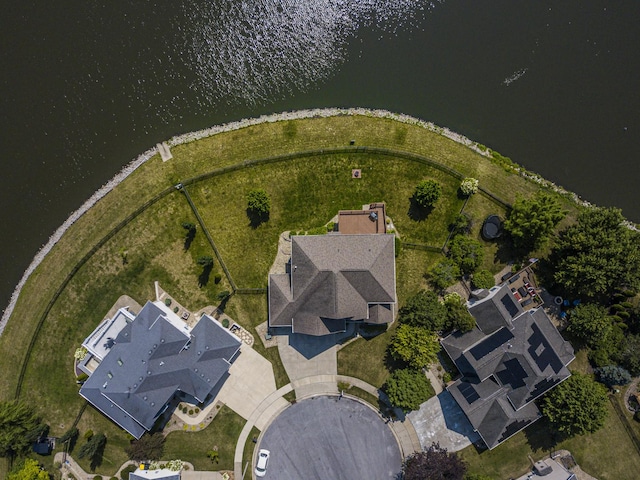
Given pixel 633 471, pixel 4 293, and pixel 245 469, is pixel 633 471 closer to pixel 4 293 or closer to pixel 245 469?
pixel 245 469

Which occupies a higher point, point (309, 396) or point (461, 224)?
point (461, 224)

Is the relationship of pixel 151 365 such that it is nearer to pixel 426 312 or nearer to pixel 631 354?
pixel 426 312

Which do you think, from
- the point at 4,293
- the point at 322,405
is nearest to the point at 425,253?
the point at 322,405

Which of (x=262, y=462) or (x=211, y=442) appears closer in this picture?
(x=262, y=462)

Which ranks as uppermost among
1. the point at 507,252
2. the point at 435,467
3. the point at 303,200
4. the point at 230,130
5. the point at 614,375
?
the point at 230,130

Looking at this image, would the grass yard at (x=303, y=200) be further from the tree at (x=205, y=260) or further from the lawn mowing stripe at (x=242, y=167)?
the tree at (x=205, y=260)

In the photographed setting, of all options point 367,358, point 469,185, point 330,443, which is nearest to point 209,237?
point 367,358

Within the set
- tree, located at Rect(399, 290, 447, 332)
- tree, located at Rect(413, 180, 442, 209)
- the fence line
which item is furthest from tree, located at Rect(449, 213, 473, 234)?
the fence line
